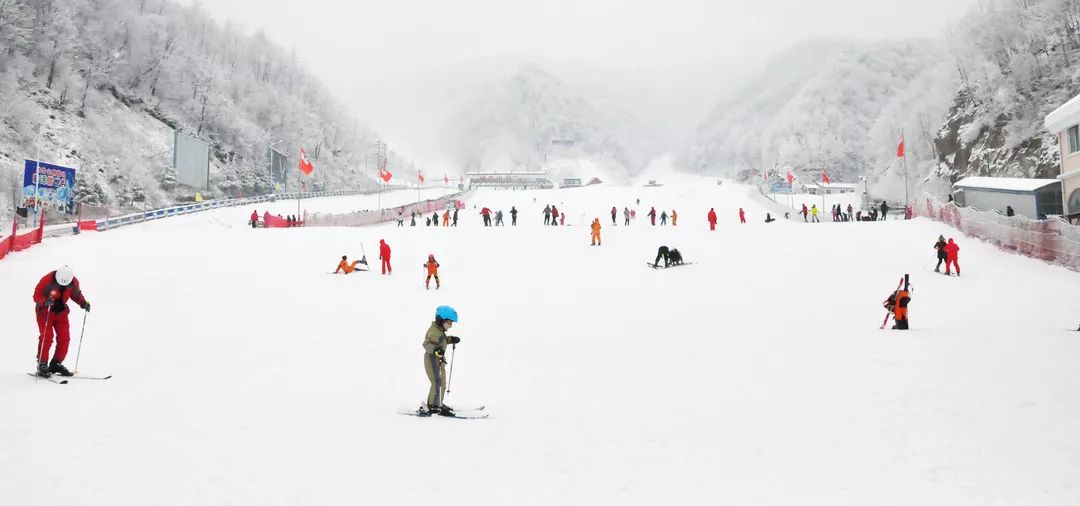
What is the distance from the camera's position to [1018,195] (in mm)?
30297

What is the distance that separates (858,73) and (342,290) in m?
182

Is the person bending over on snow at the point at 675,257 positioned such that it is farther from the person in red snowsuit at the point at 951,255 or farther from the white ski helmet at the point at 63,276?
the white ski helmet at the point at 63,276

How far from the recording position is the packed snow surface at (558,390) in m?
4.94

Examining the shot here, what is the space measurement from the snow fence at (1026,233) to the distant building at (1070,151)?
5.95 metres

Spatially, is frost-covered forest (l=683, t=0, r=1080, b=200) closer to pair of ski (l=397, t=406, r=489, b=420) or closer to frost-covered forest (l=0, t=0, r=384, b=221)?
pair of ski (l=397, t=406, r=489, b=420)

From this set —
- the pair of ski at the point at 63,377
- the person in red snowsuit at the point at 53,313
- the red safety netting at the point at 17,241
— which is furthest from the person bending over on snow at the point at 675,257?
the red safety netting at the point at 17,241

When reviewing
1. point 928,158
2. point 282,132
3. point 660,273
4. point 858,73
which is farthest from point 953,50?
point 858,73

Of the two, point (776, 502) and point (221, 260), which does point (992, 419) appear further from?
point (221, 260)

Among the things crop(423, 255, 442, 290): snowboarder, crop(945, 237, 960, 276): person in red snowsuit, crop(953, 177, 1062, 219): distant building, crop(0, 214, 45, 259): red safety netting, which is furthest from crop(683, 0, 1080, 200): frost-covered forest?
crop(0, 214, 45, 259): red safety netting

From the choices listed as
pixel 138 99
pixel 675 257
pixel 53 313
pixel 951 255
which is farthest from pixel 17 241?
pixel 138 99

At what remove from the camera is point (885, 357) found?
9.62 meters

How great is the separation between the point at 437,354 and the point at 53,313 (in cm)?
495

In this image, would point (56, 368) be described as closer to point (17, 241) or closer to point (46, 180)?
point (17, 241)

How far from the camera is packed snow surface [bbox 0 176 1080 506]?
4.94 metres
